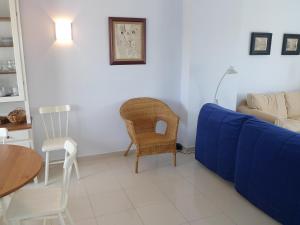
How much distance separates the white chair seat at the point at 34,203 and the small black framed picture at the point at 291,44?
4.46 meters

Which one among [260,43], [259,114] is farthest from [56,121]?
[260,43]

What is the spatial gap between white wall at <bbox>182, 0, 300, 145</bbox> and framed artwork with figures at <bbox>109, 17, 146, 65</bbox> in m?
0.63

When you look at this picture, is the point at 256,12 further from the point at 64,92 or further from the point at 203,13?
the point at 64,92

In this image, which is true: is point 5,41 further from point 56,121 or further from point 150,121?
point 150,121

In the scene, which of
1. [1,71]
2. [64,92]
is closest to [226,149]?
[64,92]

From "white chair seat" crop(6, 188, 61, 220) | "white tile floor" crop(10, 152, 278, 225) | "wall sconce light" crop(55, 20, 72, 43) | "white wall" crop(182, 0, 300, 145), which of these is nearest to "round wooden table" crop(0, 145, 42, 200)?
"white chair seat" crop(6, 188, 61, 220)

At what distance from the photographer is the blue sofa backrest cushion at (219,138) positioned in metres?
2.84

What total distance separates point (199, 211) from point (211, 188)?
0.47 metres

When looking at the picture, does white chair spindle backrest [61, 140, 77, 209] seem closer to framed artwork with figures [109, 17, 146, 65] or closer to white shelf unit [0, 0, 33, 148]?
white shelf unit [0, 0, 33, 148]

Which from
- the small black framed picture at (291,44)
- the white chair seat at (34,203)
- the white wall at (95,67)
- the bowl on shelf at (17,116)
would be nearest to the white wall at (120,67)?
the white wall at (95,67)

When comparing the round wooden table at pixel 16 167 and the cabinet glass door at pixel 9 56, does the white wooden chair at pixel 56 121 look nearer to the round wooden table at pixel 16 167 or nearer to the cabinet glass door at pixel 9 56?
the cabinet glass door at pixel 9 56

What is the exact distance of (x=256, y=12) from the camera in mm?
4410

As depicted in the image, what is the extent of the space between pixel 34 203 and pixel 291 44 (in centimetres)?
481

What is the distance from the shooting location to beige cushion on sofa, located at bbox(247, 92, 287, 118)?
4.29m
